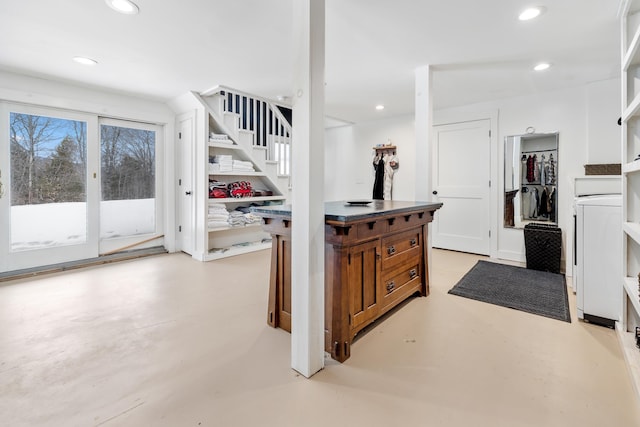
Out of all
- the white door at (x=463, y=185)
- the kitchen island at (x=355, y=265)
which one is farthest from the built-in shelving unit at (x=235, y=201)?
the white door at (x=463, y=185)

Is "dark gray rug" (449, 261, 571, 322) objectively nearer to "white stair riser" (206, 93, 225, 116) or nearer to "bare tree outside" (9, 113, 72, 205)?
"white stair riser" (206, 93, 225, 116)

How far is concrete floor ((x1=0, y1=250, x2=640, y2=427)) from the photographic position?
52.4 inches

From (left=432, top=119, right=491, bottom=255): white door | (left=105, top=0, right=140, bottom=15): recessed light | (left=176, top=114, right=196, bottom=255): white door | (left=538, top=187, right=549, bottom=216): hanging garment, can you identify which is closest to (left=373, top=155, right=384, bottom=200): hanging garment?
(left=432, top=119, right=491, bottom=255): white door

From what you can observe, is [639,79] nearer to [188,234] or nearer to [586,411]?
[586,411]

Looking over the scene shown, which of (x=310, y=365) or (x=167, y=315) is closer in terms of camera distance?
(x=310, y=365)

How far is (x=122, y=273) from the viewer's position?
3.49m

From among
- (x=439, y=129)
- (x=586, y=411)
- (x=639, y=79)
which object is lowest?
(x=586, y=411)

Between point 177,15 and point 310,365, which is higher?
point 177,15

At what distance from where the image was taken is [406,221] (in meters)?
2.42

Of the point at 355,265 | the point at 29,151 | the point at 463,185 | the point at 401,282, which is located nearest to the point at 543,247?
the point at 463,185

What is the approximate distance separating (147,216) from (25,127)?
5.50 feet

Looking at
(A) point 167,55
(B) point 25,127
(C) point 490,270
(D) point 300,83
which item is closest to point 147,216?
(B) point 25,127

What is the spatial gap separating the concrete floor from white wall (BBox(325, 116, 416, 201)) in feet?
10.2

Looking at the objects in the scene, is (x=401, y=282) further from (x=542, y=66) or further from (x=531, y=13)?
(x=542, y=66)
